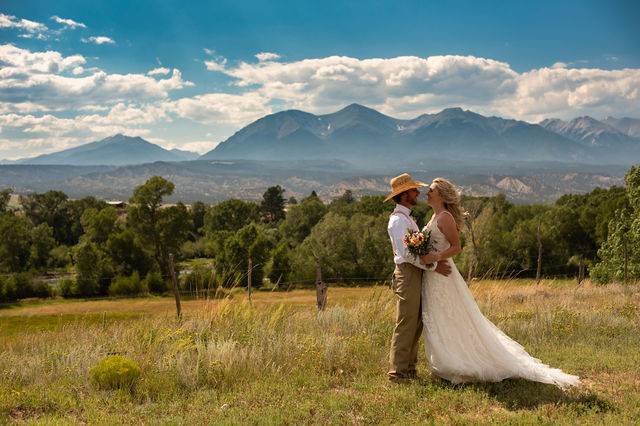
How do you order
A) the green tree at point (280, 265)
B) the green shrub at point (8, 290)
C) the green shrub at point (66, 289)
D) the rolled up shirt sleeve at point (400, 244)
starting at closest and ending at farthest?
the rolled up shirt sleeve at point (400, 244) → the green tree at point (280, 265) → the green shrub at point (8, 290) → the green shrub at point (66, 289)

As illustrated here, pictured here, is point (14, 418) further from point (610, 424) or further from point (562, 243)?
point (562, 243)

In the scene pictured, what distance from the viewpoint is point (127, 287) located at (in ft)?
166

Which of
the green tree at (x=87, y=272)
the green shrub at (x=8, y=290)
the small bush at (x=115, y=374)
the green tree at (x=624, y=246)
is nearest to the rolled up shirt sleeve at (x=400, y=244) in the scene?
the small bush at (x=115, y=374)

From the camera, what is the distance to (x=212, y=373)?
6230 mm

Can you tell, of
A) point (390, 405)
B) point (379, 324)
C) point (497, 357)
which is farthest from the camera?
point (379, 324)

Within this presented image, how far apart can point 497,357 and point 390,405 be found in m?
1.45

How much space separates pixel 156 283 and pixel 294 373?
49.1m

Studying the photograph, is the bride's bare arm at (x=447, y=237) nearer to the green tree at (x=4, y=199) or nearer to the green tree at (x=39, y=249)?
the green tree at (x=39, y=249)

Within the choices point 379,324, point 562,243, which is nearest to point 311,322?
point 379,324

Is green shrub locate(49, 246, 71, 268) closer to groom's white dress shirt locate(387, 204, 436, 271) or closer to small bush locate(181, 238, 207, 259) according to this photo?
small bush locate(181, 238, 207, 259)

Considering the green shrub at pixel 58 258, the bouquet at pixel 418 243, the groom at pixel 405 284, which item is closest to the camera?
the bouquet at pixel 418 243

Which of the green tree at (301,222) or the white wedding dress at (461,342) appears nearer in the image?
the white wedding dress at (461,342)

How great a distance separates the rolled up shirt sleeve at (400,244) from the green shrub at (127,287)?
46.7 meters

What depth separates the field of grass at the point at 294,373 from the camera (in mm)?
5133
